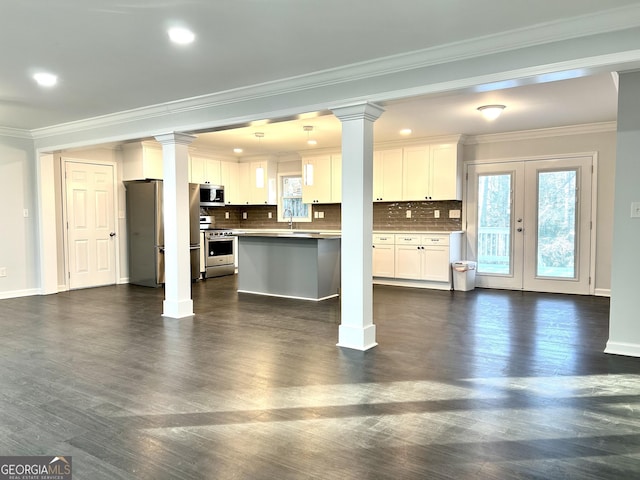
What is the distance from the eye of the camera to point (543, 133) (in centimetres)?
659

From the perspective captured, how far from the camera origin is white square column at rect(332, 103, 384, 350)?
3729 mm

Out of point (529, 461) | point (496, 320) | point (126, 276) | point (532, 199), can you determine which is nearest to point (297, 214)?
point (126, 276)

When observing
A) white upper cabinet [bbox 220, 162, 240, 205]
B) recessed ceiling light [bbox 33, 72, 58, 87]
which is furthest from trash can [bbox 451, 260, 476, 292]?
recessed ceiling light [bbox 33, 72, 58, 87]

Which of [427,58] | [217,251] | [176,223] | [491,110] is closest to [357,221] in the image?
[427,58]

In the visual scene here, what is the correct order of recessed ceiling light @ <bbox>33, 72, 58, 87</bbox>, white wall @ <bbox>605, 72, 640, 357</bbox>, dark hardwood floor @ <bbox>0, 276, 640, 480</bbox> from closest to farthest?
dark hardwood floor @ <bbox>0, 276, 640, 480</bbox> → white wall @ <bbox>605, 72, 640, 357</bbox> → recessed ceiling light @ <bbox>33, 72, 58, 87</bbox>

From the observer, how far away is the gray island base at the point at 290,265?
19.9 feet

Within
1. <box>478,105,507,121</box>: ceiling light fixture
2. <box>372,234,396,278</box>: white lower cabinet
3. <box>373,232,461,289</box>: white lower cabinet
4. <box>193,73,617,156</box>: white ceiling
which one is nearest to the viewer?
<box>193,73,617,156</box>: white ceiling

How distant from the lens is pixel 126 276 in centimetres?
786

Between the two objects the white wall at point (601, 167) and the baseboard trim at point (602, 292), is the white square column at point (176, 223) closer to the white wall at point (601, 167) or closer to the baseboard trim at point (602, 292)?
the white wall at point (601, 167)

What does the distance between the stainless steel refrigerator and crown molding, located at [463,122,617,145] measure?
5.04m

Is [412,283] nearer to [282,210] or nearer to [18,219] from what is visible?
[282,210]

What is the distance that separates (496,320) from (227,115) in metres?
3.62

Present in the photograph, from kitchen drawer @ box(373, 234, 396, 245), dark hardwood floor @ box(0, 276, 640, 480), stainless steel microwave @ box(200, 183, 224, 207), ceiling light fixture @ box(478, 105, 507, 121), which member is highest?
ceiling light fixture @ box(478, 105, 507, 121)

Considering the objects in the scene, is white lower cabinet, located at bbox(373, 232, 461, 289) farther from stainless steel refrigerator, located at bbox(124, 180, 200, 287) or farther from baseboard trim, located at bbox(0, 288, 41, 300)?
baseboard trim, located at bbox(0, 288, 41, 300)
